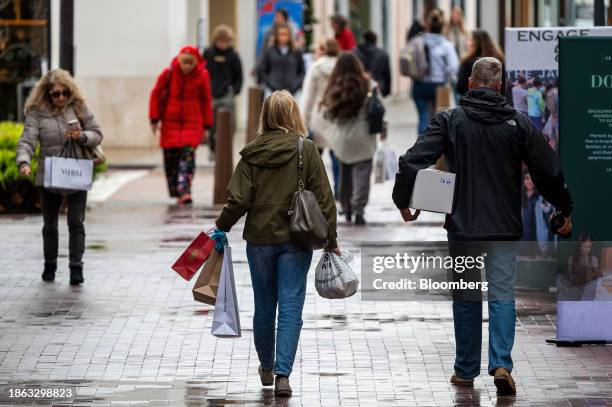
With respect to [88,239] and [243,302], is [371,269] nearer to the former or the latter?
[243,302]

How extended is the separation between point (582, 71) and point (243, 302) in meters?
3.13

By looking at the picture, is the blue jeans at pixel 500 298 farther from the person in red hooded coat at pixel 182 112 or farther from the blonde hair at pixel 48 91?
the person in red hooded coat at pixel 182 112

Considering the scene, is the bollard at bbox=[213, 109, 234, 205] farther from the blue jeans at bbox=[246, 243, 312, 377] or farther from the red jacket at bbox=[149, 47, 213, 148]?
the blue jeans at bbox=[246, 243, 312, 377]

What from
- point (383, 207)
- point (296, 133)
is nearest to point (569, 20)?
point (383, 207)

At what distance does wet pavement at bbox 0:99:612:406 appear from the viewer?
8.57 metres

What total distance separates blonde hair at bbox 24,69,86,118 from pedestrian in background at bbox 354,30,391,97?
33.7 feet

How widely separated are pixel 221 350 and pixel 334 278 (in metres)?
1.40

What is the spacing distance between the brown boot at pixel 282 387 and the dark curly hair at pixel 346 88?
7.66m

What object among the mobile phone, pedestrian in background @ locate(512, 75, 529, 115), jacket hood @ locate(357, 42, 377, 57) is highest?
jacket hood @ locate(357, 42, 377, 57)

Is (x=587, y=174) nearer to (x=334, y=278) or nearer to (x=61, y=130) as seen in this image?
(x=334, y=278)

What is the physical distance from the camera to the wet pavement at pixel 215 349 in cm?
857

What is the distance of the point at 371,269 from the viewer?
1025 centimetres

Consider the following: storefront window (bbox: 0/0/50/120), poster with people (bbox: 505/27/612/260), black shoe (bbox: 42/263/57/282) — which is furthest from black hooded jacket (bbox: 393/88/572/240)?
storefront window (bbox: 0/0/50/120)

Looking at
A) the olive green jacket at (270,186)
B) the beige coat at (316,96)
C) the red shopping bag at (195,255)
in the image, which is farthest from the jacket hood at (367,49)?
the olive green jacket at (270,186)
